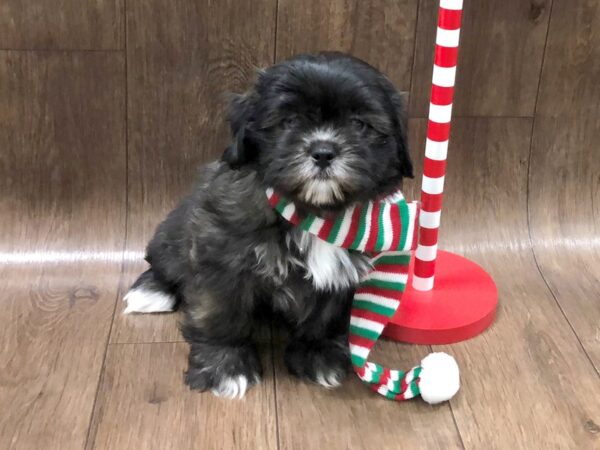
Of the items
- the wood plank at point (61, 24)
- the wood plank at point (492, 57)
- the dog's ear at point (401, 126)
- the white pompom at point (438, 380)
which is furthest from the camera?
the wood plank at point (492, 57)

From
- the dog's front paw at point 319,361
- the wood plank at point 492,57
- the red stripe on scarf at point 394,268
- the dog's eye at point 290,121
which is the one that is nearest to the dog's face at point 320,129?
the dog's eye at point 290,121

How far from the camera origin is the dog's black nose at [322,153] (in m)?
1.37

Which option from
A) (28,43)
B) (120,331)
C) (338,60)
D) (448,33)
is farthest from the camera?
(28,43)

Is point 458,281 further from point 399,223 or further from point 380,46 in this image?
point 380,46

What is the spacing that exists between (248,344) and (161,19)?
891mm

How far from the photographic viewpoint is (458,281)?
1998 mm

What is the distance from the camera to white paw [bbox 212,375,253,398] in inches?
64.7

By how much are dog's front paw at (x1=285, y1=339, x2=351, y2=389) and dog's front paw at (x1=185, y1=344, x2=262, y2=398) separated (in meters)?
0.09

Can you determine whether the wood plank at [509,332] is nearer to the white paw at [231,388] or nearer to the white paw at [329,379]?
the white paw at [329,379]

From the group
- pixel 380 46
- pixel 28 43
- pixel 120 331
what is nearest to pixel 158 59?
pixel 28 43

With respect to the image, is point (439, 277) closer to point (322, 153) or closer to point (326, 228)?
point (326, 228)

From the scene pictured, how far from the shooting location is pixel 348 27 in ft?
6.68

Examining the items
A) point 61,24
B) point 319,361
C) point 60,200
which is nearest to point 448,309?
point 319,361

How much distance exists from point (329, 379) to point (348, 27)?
3.10 ft
